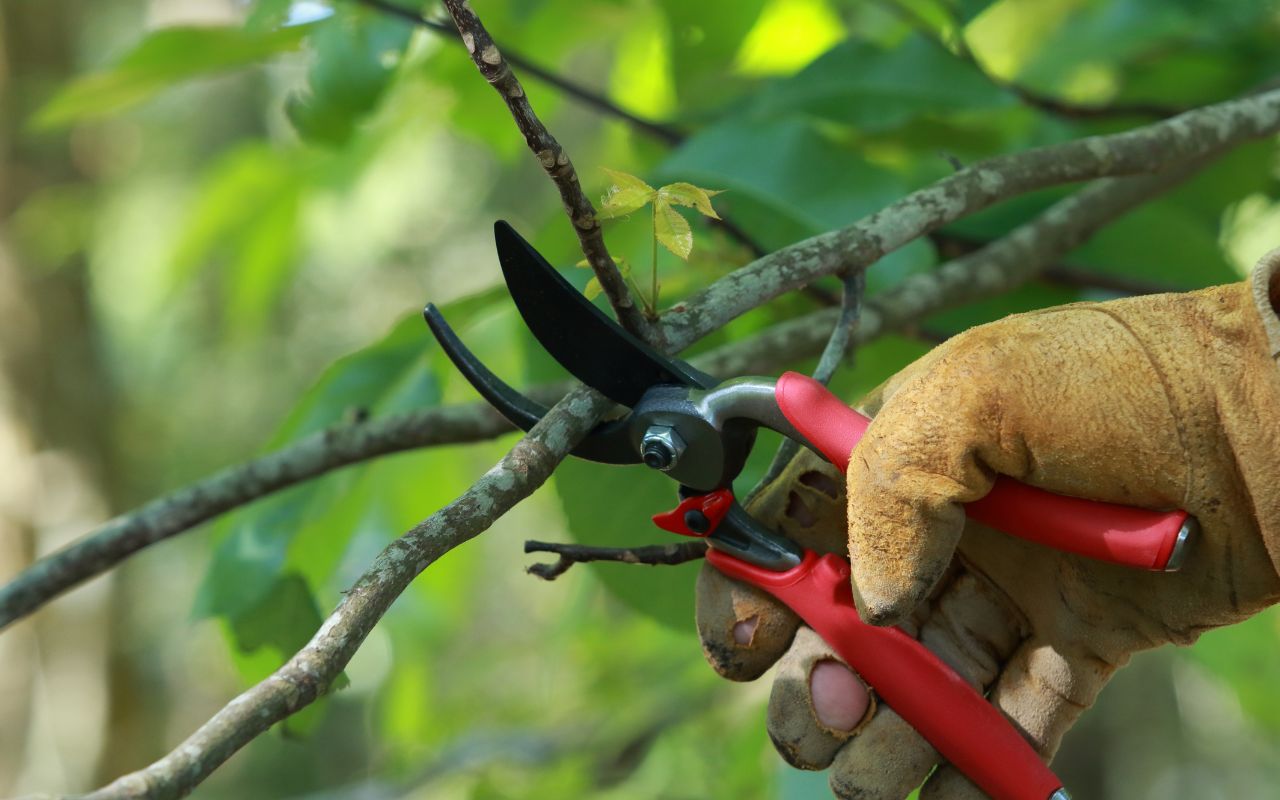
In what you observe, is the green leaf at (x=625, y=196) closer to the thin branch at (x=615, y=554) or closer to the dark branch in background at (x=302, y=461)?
the thin branch at (x=615, y=554)

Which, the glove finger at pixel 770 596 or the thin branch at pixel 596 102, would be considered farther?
the thin branch at pixel 596 102

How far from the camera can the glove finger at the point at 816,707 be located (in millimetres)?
727

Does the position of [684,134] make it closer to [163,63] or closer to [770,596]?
[163,63]

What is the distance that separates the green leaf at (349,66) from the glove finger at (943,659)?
0.98 m

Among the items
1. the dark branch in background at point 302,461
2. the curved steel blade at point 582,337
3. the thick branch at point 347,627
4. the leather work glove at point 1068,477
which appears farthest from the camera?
the dark branch in background at point 302,461

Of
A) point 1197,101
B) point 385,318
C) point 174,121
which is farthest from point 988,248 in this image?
point 385,318

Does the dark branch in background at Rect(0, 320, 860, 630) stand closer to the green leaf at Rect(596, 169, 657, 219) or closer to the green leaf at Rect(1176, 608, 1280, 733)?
the green leaf at Rect(596, 169, 657, 219)

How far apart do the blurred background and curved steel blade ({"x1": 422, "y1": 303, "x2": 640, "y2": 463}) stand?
33 cm

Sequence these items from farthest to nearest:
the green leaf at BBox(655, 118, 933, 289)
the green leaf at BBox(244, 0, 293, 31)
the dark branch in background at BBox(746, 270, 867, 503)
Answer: the green leaf at BBox(244, 0, 293, 31), the green leaf at BBox(655, 118, 933, 289), the dark branch in background at BBox(746, 270, 867, 503)

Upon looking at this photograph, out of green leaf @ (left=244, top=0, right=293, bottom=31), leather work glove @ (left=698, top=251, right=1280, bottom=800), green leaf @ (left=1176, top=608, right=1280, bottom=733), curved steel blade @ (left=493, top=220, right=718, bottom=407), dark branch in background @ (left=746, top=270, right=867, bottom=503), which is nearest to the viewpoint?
leather work glove @ (left=698, top=251, right=1280, bottom=800)

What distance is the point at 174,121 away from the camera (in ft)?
23.2

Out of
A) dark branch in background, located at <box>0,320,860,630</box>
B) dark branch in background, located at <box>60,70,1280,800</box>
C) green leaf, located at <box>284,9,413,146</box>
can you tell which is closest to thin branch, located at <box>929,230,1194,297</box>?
dark branch in background, located at <box>60,70,1280,800</box>

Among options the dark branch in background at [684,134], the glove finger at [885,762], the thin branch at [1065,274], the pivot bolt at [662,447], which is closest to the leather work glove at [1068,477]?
the glove finger at [885,762]

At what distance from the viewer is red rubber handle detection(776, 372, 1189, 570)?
23.9 inches
